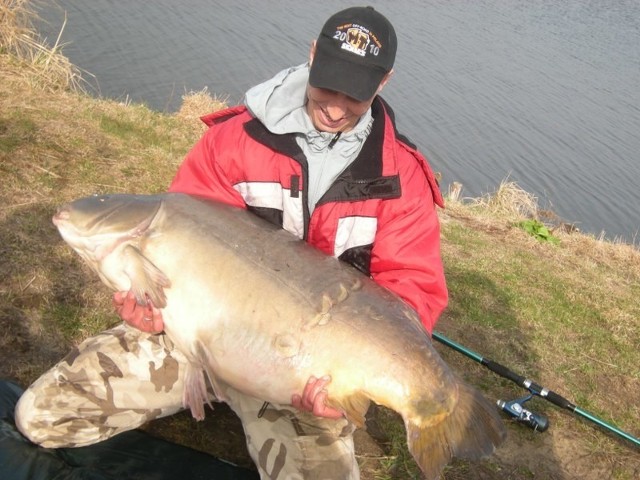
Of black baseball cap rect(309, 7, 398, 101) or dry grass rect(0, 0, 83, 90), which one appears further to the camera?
dry grass rect(0, 0, 83, 90)

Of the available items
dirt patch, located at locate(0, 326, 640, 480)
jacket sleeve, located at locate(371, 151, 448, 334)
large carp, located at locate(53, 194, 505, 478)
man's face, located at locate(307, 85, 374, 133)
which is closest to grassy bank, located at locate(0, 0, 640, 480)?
dirt patch, located at locate(0, 326, 640, 480)

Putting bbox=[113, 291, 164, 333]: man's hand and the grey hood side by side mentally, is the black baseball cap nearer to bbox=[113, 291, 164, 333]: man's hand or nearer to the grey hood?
the grey hood

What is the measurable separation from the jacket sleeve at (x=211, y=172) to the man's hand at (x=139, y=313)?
0.59 metres

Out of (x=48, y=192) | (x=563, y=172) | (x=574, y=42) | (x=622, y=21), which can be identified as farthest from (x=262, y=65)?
(x=622, y=21)

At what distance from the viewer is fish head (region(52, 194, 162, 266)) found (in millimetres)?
2646

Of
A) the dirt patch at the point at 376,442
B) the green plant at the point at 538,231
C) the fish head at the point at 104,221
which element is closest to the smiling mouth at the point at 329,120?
the fish head at the point at 104,221

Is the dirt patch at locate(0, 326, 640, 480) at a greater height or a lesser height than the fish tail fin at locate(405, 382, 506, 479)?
lesser

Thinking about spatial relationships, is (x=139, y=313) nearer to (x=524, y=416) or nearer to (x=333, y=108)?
(x=333, y=108)

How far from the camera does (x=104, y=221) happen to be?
2.68m

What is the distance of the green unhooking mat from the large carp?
495mm

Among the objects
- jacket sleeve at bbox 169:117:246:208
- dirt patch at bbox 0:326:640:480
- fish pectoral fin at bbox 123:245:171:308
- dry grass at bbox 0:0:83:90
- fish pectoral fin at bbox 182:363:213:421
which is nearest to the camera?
fish pectoral fin at bbox 123:245:171:308

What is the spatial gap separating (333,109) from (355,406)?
4.20 ft

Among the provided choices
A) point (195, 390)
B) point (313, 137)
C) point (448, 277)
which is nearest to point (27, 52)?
point (448, 277)

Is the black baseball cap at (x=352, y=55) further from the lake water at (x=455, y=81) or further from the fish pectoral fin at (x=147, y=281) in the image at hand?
the lake water at (x=455, y=81)
